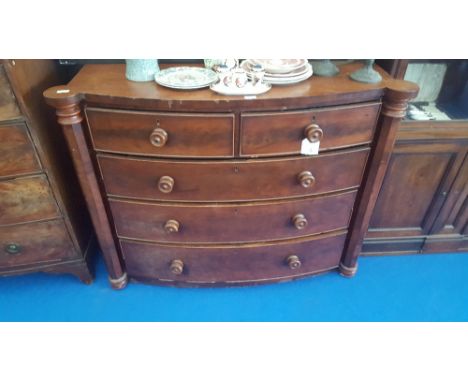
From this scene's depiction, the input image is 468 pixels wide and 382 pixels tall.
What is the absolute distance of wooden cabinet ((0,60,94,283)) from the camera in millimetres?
1043

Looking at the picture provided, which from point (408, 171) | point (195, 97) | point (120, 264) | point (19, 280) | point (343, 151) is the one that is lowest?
point (19, 280)

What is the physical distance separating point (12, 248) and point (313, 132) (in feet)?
4.16

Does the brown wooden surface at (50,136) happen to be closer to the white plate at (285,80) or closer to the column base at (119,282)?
the column base at (119,282)

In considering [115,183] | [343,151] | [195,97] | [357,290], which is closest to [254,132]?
[195,97]

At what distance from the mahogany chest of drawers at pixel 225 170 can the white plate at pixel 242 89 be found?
0.09 feet

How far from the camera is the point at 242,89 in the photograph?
0.98m

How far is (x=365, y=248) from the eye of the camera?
1.64m

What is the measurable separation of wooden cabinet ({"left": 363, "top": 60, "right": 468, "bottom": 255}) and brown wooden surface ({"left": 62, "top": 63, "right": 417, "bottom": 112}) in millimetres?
299

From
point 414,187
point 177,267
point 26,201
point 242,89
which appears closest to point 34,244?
point 26,201

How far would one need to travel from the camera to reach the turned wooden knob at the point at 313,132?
1017 mm

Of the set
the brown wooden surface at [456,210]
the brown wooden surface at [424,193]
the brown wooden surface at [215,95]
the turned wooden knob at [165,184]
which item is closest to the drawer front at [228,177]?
the turned wooden knob at [165,184]

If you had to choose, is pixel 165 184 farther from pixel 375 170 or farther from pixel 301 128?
pixel 375 170
